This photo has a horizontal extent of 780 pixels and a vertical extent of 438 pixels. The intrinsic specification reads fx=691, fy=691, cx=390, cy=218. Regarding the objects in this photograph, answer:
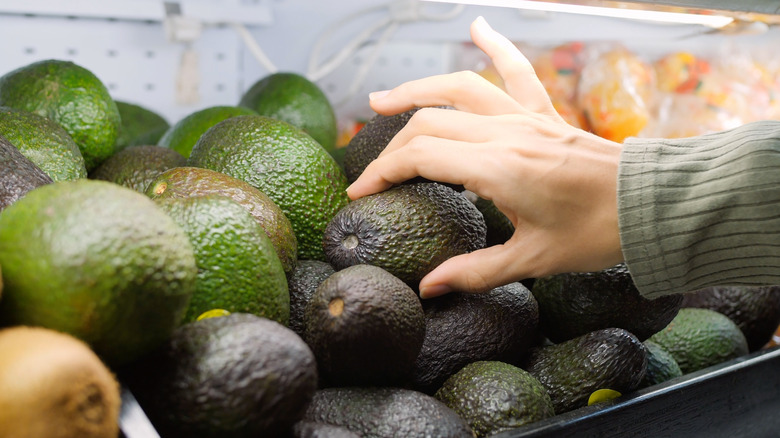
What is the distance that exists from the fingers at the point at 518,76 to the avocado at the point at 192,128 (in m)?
0.57

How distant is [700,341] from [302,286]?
2.48 ft

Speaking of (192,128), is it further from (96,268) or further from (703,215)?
(703,215)

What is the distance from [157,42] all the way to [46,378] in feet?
5.78

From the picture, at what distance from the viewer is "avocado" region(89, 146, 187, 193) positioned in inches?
45.9

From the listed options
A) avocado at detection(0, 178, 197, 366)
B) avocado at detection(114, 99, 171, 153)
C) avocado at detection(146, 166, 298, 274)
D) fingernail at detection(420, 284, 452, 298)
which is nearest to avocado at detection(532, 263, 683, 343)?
fingernail at detection(420, 284, 452, 298)

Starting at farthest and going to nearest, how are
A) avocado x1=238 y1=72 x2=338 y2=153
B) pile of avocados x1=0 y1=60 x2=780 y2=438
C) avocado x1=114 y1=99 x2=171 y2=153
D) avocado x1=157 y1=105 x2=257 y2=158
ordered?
avocado x1=238 y1=72 x2=338 y2=153
avocado x1=114 y1=99 x2=171 y2=153
avocado x1=157 y1=105 x2=257 y2=158
pile of avocados x1=0 y1=60 x2=780 y2=438

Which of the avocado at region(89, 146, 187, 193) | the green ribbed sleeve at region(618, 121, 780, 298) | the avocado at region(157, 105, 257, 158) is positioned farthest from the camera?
the avocado at region(157, 105, 257, 158)

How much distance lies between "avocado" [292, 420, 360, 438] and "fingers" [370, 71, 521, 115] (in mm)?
605

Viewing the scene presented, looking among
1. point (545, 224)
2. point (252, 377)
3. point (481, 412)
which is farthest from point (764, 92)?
point (252, 377)

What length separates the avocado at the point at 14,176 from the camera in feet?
2.81

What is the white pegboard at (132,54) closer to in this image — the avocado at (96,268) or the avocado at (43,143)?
the avocado at (43,143)

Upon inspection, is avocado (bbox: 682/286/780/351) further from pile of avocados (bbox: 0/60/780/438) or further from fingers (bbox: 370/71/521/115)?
fingers (bbox: 370/71/521/115)

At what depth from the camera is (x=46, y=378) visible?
53 centimetres

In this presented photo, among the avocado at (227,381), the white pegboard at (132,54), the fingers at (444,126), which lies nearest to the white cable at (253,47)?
the white pegboard at (132,54)
